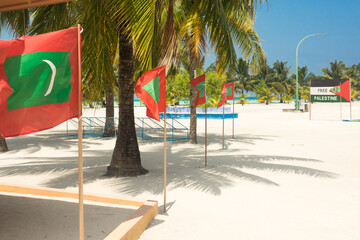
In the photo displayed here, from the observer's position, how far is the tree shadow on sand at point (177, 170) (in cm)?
782

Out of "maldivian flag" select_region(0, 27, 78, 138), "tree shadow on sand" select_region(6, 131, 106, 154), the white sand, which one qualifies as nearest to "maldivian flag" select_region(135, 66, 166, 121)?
the white sand

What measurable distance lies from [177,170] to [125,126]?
1909 mm

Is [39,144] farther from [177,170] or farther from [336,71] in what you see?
[336,71]

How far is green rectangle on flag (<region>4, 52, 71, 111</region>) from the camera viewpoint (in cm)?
284

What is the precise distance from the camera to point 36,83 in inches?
114

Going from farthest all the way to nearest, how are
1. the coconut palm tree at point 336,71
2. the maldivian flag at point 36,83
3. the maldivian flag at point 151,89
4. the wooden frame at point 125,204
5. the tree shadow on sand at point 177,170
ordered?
the coconut palm tree at point 336,71, the tree shadow on sand at point 177,170, the maldivian flag at point 151,89, the wooden frame at point 125,204, the maldivian flag at point 36,83

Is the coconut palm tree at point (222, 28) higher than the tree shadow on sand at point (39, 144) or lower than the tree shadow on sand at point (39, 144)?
higher

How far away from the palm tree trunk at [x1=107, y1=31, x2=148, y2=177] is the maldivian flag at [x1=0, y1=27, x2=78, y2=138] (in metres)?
5.80

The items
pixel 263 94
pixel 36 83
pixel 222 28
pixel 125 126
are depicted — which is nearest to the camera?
pixel 36 83

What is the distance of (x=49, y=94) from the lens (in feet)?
9.54

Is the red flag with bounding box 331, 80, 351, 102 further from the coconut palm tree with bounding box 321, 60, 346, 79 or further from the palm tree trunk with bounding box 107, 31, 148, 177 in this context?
the coconut palm tree with bounding box 321, 60, 346, 79

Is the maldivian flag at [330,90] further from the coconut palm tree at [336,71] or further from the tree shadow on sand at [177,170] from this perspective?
the coconut palm tree at [336,71]

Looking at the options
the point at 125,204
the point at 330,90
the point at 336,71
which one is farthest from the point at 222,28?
the point at 336,71

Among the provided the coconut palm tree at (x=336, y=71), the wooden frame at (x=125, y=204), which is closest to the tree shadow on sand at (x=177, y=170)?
the wooden frame at (x=125, y=204)
